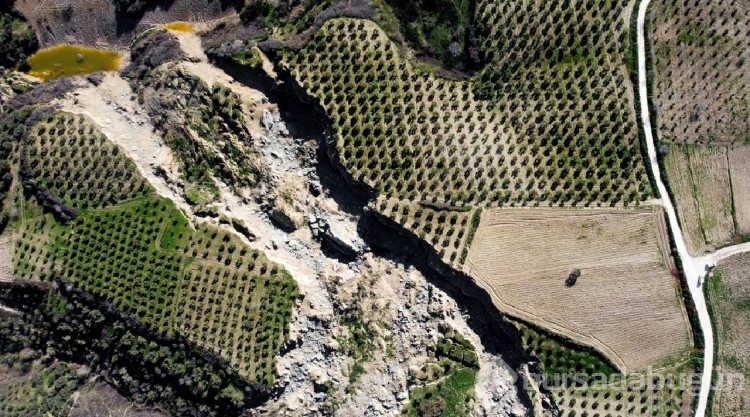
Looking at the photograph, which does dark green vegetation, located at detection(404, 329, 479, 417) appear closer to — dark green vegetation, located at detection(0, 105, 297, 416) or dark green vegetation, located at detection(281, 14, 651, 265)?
dark green vegetation, located at detection(281, 14, 651, 265)

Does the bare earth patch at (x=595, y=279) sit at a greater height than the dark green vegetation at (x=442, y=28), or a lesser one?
lesser

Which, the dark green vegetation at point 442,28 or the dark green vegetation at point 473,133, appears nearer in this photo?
the dark green vegetation at point 473,133

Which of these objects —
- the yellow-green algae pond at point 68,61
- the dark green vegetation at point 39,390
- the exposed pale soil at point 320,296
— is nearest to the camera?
the exposed pale soil at point 320,296

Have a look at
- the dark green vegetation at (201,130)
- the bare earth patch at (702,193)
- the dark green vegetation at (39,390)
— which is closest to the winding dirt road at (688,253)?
the bare earth patch at (702,193)

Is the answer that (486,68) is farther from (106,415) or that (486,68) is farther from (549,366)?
(106,415)

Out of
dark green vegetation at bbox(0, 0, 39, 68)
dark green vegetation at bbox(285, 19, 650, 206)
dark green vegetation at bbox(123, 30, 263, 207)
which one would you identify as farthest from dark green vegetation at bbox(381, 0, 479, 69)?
dark green vegetation at bbox(0, 0, 39, 68)

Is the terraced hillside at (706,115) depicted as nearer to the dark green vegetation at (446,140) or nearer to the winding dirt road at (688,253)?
the winding dirt road at (688,253)
